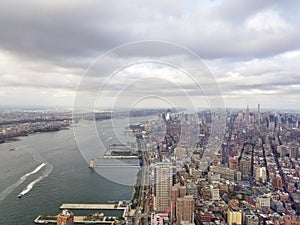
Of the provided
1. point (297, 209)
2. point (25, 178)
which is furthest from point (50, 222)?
point (297, 209)

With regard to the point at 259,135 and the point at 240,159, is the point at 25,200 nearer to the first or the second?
the point at 240,159

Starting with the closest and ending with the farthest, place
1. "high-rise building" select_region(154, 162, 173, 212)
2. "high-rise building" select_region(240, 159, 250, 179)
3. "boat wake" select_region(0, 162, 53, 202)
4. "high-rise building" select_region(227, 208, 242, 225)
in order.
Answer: "high-rise building" select_region(154, 162, 173, 212)
"high-rise building" select_region(227, 208, 242, 225)
"boat wake" select_region(0, 162, 53, 202)
"high-rise building" select_region(240, 159, 250, 179)

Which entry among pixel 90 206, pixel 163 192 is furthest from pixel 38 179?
pixel 163 192

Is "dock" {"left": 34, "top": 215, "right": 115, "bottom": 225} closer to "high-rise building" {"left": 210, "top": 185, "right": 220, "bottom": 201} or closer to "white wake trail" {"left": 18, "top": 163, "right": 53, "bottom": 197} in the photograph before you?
"white wake trail" {"left": 18, "top": 163, "right": 53, "bottom": 197}

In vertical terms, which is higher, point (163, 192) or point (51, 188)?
point (163, 192)

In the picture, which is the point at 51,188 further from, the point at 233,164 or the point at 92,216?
the point at 233,164

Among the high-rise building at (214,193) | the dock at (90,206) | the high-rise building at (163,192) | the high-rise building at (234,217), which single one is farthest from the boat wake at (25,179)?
the high-rise building at (234,217)

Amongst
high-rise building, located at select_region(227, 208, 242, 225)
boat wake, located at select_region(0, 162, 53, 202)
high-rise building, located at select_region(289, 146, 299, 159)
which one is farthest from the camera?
high-rise building, located at select_region(289, 146, 299, 159)

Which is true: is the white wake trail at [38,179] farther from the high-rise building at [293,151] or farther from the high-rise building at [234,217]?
the high-rise building at [293,151]

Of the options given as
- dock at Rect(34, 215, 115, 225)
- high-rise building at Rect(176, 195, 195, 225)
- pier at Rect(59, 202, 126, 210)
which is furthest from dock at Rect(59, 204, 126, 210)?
high-rise building at Rect(176, 195, 195, 225)
